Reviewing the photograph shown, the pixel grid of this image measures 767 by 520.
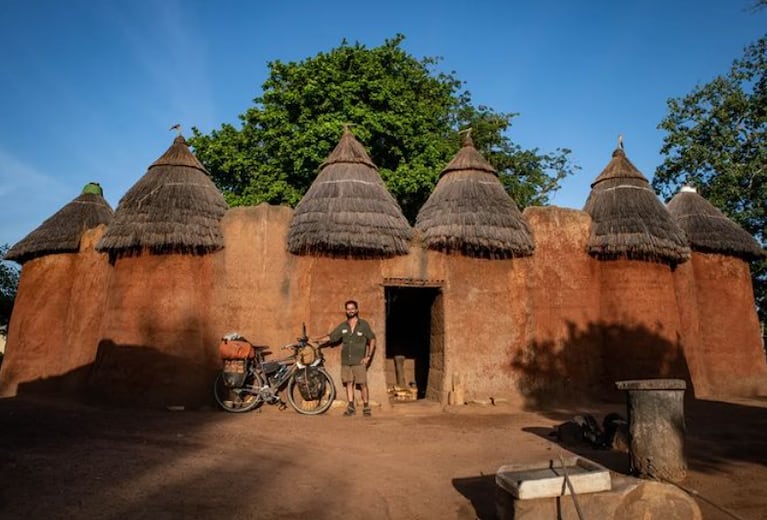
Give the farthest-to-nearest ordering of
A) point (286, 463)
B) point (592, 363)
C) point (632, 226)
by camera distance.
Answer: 1. point (632, 226)
2. point (592, 363)
3. point (286, 463)

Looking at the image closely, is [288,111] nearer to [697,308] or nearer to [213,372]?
[213,372]

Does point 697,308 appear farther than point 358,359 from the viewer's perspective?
Yes

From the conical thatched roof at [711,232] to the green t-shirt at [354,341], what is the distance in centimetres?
773

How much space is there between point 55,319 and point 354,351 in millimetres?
7075

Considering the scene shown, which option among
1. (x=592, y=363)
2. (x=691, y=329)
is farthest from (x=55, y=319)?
(x=691, y=329)

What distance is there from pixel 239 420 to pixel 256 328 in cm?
207

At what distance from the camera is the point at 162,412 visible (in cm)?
758

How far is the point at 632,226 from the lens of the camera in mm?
9688

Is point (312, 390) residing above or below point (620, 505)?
above

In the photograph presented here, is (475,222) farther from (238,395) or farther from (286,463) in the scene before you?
(286,463)

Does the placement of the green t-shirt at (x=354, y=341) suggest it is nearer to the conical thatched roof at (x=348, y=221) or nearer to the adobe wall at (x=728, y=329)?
the conical thatched roof at (x=348, y=221)

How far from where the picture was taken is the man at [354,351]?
804 centimetres

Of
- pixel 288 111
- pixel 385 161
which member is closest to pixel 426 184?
pixel 385 161

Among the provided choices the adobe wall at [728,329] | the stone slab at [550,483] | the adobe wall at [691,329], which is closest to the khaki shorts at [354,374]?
the stone slab at [550,483]
